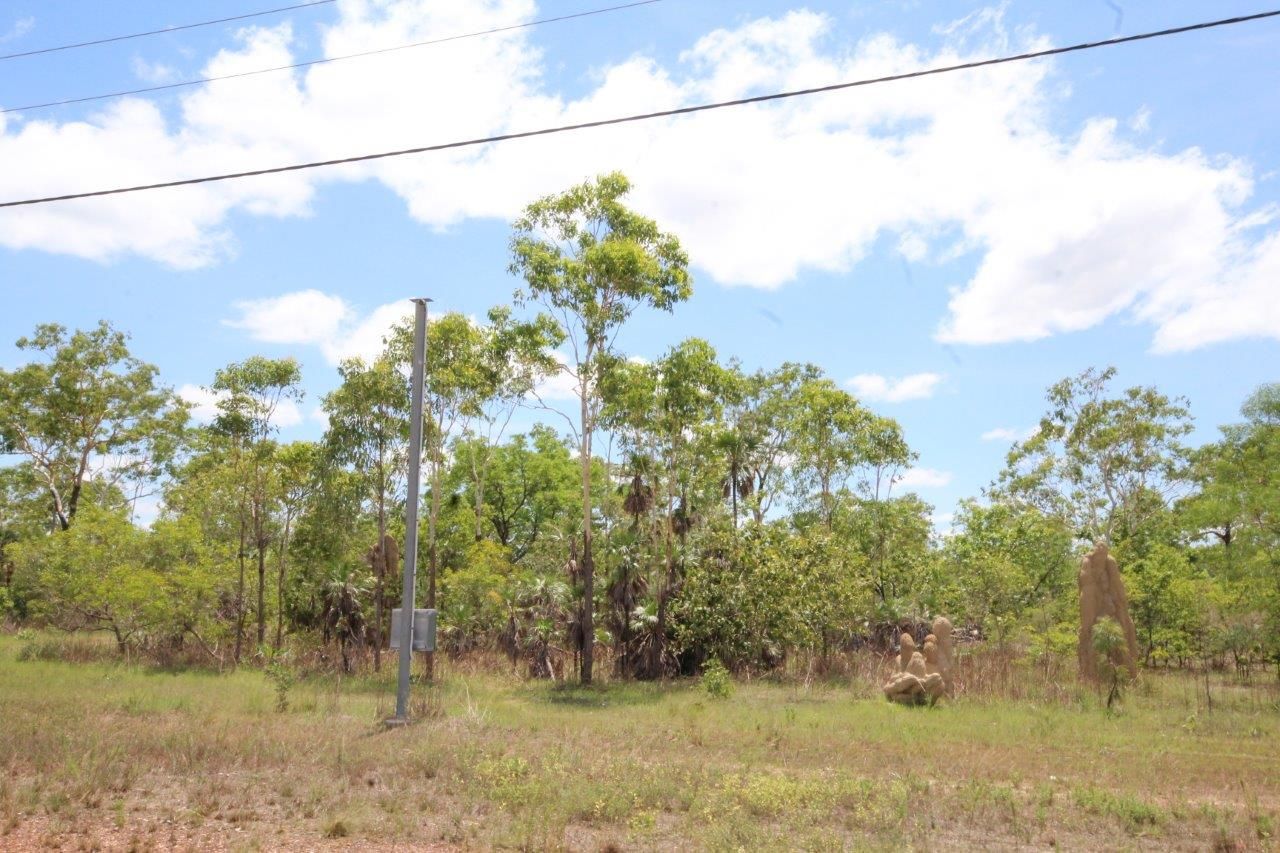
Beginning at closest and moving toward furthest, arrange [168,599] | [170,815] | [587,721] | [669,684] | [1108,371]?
1. [170,815]
2. [587,721]
3. [669,684]
4. [168,599]
5. [1108,371]

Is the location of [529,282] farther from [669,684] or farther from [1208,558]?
[1208,558]

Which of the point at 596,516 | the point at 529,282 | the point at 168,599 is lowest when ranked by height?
the point at 168,599

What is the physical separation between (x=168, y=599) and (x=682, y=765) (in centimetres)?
2265

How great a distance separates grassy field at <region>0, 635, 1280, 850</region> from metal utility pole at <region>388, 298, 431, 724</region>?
79cm

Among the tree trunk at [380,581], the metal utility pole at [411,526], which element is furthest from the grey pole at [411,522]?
the tree trunk at [380,581]

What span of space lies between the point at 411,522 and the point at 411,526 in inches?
2.7

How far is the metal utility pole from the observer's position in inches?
608

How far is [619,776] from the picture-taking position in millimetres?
11453

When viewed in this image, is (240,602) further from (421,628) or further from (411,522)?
(421,628)

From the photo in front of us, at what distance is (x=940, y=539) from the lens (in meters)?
47.6

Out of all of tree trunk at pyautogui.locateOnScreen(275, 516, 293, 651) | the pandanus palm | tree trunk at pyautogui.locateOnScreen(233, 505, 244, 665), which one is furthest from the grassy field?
the pandanus palm

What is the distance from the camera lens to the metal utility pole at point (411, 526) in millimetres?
15445

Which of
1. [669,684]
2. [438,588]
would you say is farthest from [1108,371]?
[438,588]

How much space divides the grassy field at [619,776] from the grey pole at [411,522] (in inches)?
32.7
